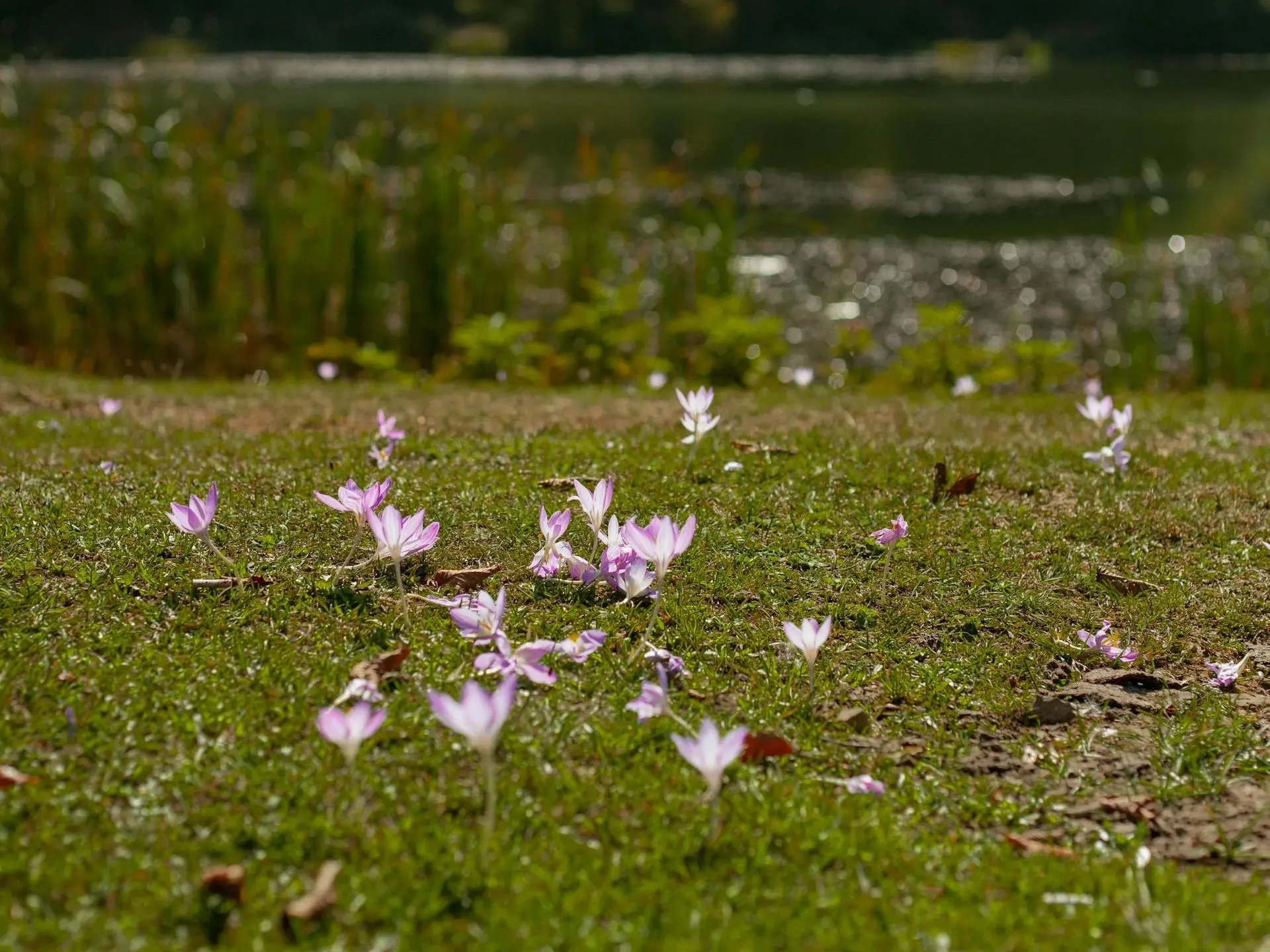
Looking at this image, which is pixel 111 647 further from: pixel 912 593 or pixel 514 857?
pixel 912 593

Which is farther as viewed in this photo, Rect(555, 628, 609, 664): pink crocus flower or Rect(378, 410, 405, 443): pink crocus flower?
Rect(378, 410, 405, 443): pink crocus flower

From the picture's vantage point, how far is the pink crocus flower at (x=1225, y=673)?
3.38 metres

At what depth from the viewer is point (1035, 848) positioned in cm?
271

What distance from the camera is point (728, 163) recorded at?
23406 mm

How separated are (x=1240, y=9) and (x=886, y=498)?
73.3 m

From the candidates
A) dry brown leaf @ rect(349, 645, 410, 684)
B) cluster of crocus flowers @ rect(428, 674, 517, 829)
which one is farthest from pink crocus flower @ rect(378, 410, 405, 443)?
cluster of crocus flowers @ rect(428, 674, 517, 829)

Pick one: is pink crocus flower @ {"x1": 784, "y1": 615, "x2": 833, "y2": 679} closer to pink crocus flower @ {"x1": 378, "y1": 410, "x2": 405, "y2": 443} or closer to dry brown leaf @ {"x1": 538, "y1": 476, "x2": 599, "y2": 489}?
dry brown leaf @ {"x1": 538, "y1": 476, "x2": 599, "y2": 489}

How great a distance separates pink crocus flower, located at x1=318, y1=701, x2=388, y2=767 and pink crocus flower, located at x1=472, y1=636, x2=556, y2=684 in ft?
1.88

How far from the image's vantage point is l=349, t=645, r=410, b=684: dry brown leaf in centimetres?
309

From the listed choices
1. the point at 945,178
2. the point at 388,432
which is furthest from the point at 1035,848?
the point at 945,178

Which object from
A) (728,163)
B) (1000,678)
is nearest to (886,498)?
(1000,678)

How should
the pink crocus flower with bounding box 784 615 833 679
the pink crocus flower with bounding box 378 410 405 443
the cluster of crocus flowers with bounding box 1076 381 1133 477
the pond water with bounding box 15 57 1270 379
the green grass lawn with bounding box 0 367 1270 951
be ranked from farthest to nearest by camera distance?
1. the pond water with bounding box 15 57 1270 379
2. the cluster of crocus flowers with bounding box 1076 381 1133 477
3. the pink crocus flower with bounding box 378 410 405 443
4. the pink crocus flower with bounding box 784 615 833 679
5. the green grass lawn with bounding box 0 367 1270 951

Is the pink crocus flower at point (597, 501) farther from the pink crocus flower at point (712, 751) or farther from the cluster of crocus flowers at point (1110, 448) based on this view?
the cluster of crocus flowers at point (1110, 448)

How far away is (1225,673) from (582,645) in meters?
1.77
